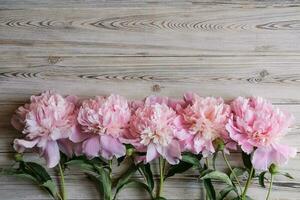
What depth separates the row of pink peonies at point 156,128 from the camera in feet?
3.16

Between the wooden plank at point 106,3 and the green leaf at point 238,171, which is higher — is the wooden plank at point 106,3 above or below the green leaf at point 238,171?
above

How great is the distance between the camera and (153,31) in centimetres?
107

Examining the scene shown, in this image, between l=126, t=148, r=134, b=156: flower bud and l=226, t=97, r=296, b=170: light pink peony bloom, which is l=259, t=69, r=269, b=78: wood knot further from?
l=126, t=148, r=134, b=156: flower bud

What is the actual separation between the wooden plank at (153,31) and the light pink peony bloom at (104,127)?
0.58ft

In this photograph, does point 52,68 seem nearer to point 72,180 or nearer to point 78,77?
point 78,77

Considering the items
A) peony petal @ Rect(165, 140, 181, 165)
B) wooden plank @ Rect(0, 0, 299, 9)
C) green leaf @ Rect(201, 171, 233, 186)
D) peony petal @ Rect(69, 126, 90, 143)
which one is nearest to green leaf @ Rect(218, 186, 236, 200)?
green leaf @ Rect(201, 171, 233, 186)

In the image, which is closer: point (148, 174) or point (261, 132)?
point (261, 132)

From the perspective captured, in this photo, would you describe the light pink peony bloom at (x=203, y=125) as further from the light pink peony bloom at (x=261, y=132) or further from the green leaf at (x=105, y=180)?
the green leaf at (x=105, y=180)

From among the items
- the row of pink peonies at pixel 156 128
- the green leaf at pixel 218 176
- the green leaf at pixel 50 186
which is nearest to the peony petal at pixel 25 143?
the row of pink peonies at pixel 156 128

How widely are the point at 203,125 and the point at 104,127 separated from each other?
0.25 meters

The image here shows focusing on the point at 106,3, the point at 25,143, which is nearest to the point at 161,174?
the point at 25,143

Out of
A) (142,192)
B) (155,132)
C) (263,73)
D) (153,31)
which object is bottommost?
(142,192)

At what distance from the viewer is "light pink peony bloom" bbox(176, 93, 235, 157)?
972 mm

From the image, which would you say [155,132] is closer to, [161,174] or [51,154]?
[161,174]
